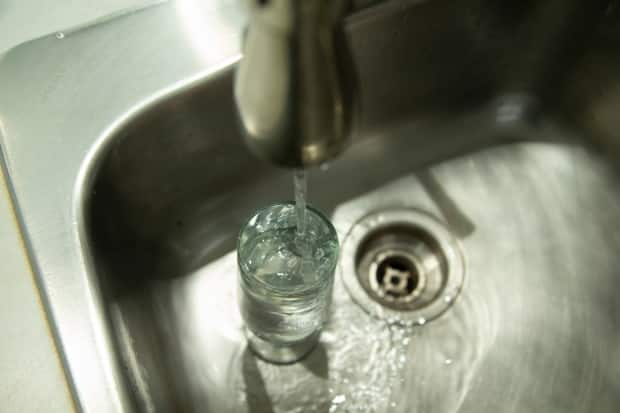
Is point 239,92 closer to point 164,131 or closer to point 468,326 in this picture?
point 164,131

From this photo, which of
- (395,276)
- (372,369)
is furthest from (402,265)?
(372,369)

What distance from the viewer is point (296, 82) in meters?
0.25

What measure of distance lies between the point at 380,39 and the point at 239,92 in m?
0.33

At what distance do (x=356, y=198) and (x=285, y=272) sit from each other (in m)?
0.16

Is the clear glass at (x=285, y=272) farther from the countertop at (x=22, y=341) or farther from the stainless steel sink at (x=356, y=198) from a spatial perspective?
the countertop at (x=22, y=341)

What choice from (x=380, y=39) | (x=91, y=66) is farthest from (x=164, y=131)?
(x=380, y=39)

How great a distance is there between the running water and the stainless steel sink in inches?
5.1

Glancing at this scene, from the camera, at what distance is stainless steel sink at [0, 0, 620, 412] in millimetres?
470

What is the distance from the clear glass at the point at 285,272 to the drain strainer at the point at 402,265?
0.23 ft

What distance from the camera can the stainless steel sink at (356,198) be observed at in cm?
47

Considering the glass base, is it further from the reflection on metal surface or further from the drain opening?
the reflection on metal surface

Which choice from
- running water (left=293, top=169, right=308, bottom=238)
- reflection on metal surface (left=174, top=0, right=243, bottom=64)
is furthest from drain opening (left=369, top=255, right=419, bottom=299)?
reflection on metal surface (left=174, top=0, right=243, bottom=64)

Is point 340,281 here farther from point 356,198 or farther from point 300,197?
point 300,197

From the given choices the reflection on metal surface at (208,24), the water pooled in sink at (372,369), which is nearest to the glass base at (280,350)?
the water pooled in sink at (372,369)
